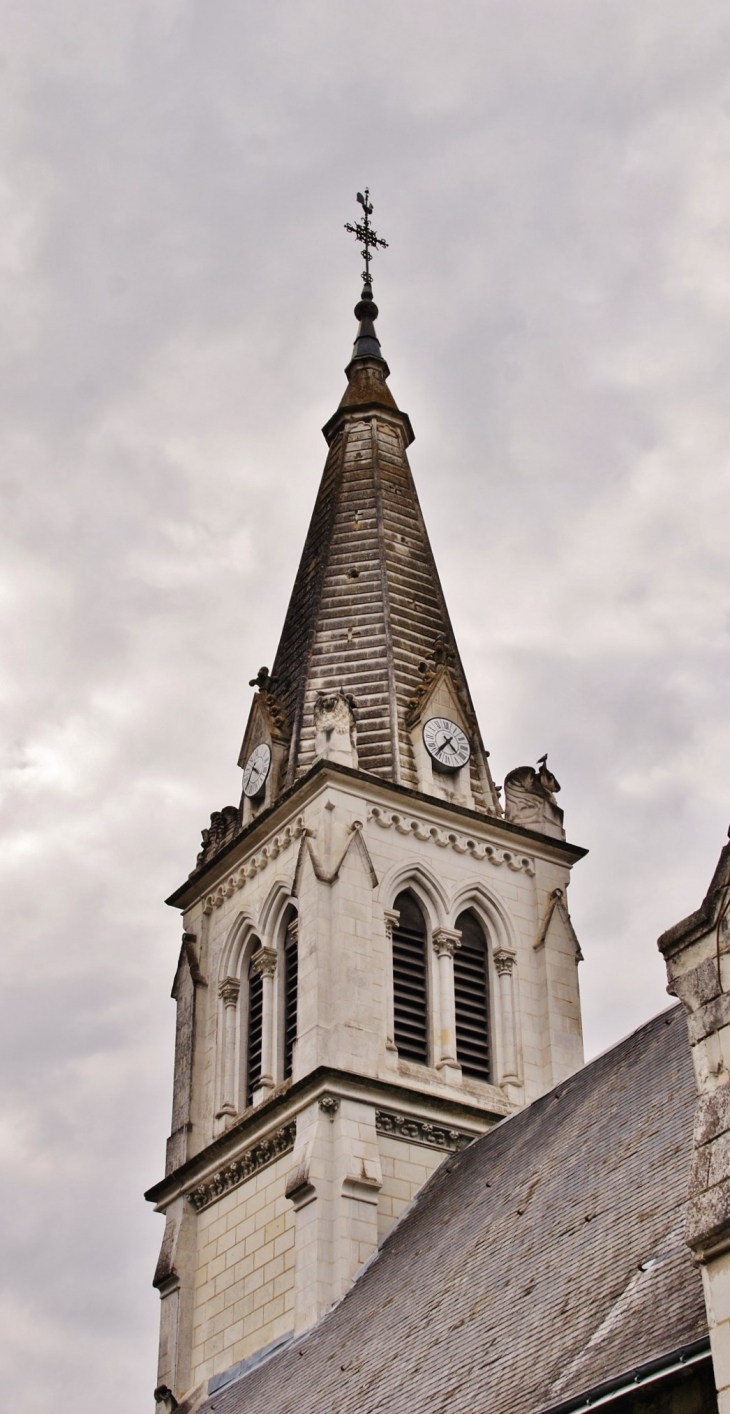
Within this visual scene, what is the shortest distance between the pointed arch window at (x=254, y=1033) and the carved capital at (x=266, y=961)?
217 mm

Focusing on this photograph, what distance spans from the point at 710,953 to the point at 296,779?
60.2ft

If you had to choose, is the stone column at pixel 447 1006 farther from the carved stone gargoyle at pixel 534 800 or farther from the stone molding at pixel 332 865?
the carved stone gargoyle at pixel 534 800

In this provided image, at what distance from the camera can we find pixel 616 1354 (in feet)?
49.1

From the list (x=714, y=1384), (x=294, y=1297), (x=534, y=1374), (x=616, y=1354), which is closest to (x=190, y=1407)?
(x=294, y=1297)

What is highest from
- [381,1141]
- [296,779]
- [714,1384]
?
[296,779]

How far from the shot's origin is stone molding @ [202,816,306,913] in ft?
99.4

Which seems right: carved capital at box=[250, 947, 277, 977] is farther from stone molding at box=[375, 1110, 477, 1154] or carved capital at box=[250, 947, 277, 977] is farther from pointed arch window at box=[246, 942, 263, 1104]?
stone molding at box=[375, 1110, 477, 1154]

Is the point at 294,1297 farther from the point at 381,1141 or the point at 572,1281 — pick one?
the point at 572,1281

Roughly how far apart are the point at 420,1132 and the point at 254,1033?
404 centimetres

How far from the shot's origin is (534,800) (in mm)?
32344

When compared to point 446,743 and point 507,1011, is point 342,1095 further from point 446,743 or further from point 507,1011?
point 446,743

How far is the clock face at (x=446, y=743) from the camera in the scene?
3159 centimetres

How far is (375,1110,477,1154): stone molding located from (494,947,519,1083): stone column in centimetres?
167

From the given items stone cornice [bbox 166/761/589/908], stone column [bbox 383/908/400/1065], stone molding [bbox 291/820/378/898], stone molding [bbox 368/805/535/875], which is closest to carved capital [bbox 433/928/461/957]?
stone column [bbox 383/908/400/1065]
